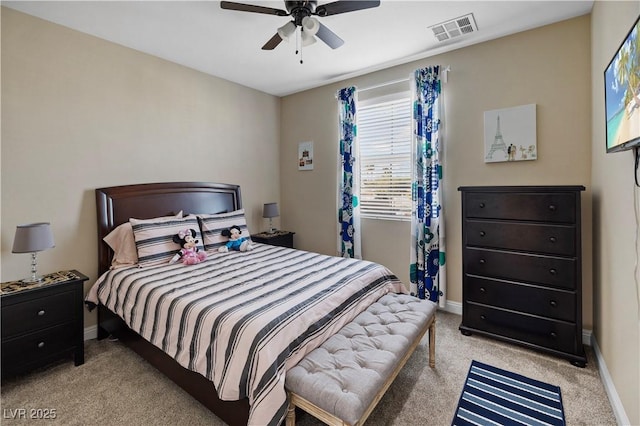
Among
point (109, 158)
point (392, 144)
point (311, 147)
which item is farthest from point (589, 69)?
point (109, 158)

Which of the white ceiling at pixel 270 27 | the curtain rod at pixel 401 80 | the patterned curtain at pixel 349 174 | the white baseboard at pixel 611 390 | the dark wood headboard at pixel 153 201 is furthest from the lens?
the patterned curtain at pixel 349 174

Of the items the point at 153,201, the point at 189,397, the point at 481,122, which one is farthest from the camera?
the point at 153,201

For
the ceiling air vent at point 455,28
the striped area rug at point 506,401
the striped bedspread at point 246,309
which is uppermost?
the ceiling air vent at point 455,28

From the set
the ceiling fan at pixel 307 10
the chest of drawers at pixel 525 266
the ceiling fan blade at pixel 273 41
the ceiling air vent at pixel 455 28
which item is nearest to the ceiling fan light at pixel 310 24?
the ceiling fan at pixel 307 10

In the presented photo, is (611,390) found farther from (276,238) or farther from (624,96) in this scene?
(276,238)

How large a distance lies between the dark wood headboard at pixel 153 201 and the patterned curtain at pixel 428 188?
7.48ft

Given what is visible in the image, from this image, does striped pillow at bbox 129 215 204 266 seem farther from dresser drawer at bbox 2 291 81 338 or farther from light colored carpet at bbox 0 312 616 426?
light colored carpet at bbox 0 312 616 426

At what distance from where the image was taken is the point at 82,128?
8.78 ft

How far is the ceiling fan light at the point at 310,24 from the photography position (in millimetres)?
2068

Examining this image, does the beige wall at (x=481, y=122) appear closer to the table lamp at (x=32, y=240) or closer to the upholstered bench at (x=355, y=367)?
the upholstered bench at (x=355, y=367)

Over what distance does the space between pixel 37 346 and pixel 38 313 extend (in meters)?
0.24

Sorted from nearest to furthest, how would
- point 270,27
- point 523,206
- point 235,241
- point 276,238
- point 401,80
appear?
1. point 523,206
2. point 270,27
3. point 235,241
4. point 401,80
5. point 276,238

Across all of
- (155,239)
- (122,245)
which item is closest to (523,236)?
(155,239)

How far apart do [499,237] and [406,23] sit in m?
2.01
